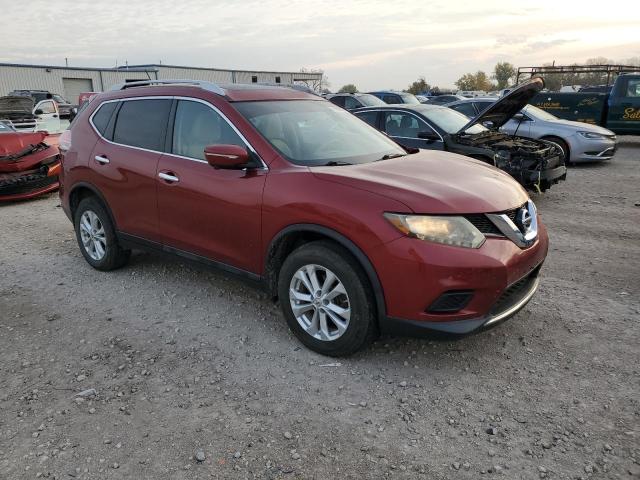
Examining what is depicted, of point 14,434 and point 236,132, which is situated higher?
point 236,132

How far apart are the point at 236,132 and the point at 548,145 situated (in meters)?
6.17

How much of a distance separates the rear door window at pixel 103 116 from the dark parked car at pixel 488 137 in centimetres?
469

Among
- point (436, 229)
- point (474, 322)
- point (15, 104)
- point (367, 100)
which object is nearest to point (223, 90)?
point (436, 229)

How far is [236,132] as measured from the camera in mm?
3781

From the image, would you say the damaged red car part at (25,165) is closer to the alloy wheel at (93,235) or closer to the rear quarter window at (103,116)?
the alloy wheel at (93,235)

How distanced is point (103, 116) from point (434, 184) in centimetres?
339

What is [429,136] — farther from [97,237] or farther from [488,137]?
[97,237]

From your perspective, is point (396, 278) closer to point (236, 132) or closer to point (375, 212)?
point (375, 212)

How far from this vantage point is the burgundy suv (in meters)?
3.02

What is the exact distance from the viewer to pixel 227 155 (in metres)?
3.47

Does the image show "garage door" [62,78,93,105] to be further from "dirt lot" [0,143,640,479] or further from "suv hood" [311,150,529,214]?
"suv hood" [311,150,529,214]

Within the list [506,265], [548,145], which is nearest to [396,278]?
[506,265]

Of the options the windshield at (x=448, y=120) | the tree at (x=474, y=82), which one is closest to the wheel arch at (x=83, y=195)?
the windshield at (x=448, y=120)

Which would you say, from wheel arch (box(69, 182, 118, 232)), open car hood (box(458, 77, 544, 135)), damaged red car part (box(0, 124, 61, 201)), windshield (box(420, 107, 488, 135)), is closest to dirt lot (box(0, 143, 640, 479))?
wheel arch (box(69, 182, 118, 232))
